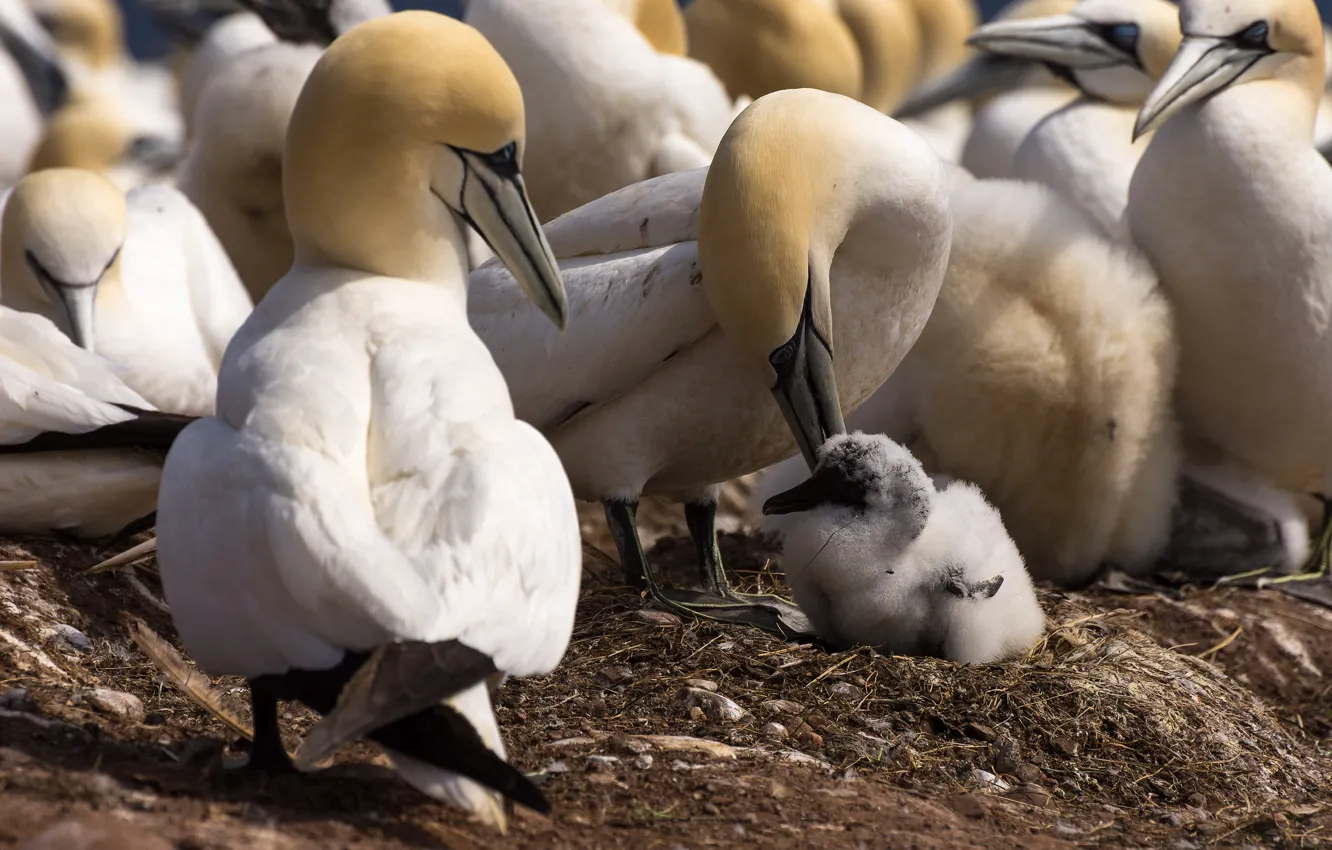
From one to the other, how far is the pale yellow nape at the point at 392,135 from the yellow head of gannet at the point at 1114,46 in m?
3.98

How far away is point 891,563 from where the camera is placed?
4.25 metres

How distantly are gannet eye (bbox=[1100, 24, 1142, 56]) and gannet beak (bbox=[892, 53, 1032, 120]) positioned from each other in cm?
267

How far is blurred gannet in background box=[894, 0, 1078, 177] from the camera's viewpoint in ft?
26.5

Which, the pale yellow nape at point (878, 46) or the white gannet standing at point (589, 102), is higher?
the white gannet standing at point (589, 102)

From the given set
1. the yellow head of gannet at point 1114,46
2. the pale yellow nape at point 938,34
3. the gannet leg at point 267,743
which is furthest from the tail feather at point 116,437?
the pale yellow nape at point 938,34

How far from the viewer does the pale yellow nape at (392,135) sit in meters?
3.55

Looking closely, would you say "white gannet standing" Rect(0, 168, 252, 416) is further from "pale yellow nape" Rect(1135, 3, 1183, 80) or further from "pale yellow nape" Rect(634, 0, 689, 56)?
"pale yellow nape" Rect(1135, 3, 1183, 80)

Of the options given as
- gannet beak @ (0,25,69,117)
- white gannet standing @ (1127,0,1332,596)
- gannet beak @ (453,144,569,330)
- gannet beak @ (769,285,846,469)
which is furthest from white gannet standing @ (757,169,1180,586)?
gannet beak @ (0,25,69,117)

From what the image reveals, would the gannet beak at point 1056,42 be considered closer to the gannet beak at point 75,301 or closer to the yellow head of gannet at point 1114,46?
the yellow head of gannet at point 1114,46

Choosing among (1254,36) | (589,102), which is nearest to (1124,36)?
(1254,36)

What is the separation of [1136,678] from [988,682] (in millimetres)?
481

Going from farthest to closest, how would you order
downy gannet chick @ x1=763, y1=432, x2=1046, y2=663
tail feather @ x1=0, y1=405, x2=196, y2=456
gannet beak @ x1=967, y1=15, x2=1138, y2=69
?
gannet beak @ x1=967, y1=15, x2=1138, y2=69 < tail feather @ x1=0, y1=405, x2=196, y2=456 < downy gannet chick @ x1=763, y1=432, x2=1046, y2=663

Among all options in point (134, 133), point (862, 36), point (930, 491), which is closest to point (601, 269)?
point (930, 491)

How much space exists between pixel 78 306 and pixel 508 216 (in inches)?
104
